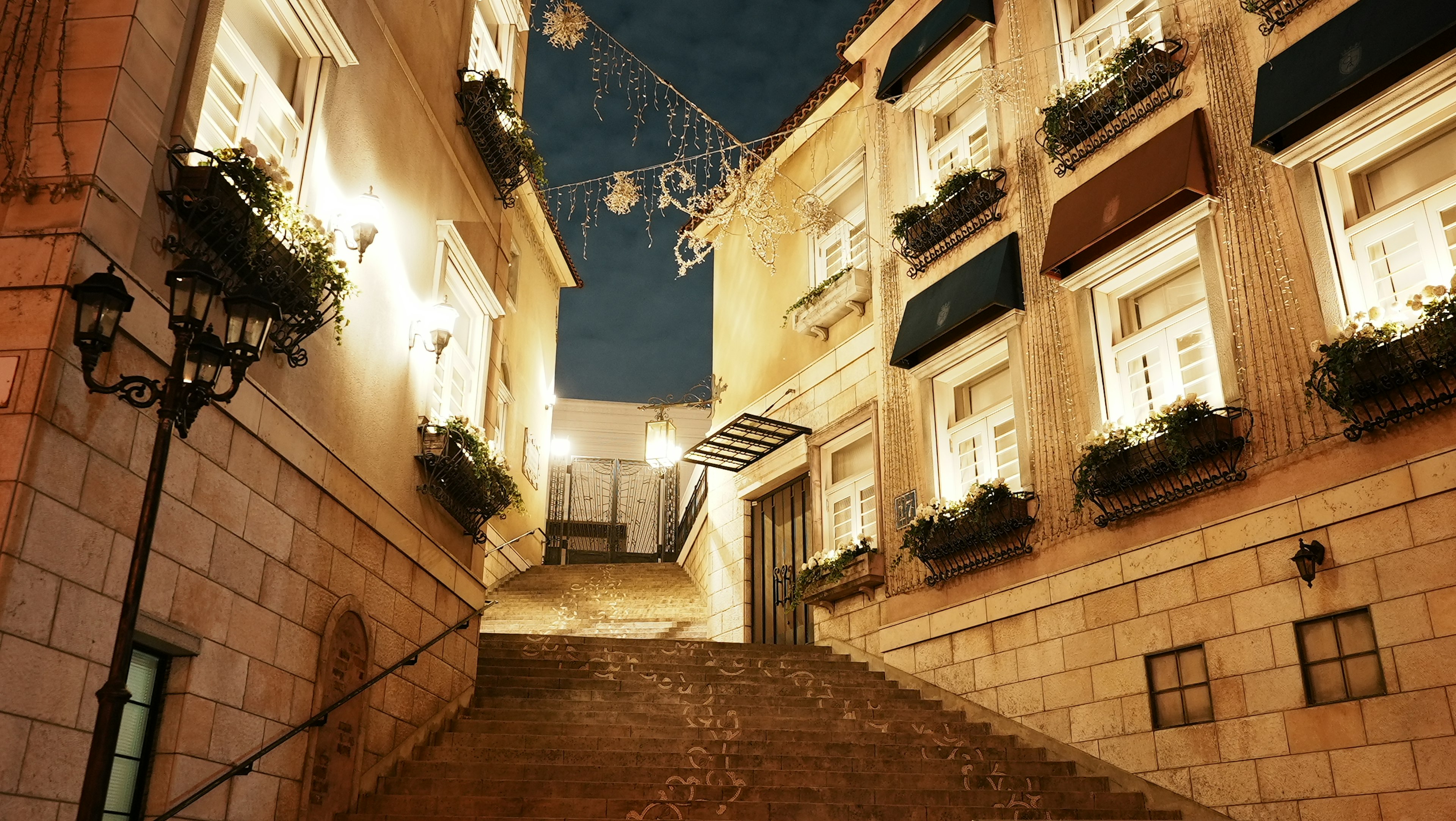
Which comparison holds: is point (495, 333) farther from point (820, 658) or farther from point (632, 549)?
point (632, 549)

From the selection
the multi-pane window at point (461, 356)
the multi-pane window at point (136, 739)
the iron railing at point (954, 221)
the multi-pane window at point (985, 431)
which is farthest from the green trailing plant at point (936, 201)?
the multi-pane window at point (136, 739)

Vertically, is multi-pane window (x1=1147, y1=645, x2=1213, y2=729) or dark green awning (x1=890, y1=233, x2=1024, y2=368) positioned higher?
dark green awning (x1=890, y1=233, x2=1024, y2=368)

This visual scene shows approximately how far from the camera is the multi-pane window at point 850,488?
14344 mm

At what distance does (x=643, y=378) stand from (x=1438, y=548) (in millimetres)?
50965

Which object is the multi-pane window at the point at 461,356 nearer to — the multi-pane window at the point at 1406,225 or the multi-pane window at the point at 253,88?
the multi-pane window at the point at 253,88

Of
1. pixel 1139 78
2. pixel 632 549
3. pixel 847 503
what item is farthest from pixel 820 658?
pixel 632 549

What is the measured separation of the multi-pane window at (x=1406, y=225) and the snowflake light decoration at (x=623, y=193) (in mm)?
6781

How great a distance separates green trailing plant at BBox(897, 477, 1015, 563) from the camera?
11.2 meters

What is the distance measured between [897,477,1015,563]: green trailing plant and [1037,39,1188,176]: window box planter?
3579 mm

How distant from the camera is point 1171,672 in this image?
912 cm

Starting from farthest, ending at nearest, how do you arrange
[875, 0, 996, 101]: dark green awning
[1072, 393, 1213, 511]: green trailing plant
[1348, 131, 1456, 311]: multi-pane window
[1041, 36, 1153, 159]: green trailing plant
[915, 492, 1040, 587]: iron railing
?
[875, 0, 996, 101]: dark green awning, [915, 492, 1040, 587]: iron railing, [1041, 36, 1153, 159]: green trailing plant, [1072, 393, 1213, 511]: green trailing plant, [1348, 131, 1456, 311]: multi-pane window

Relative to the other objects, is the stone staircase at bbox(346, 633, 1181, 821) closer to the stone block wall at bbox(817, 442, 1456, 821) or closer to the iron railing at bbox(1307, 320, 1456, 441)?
the stone block wall at bbox(817, 442, 1456, 821)

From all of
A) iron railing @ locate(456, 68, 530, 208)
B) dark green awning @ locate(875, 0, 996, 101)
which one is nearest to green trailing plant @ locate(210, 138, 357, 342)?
iron railing @ locate(456, 68, 530, 208)

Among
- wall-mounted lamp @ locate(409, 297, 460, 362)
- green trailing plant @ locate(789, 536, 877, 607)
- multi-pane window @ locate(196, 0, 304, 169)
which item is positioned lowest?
green trailing plant @ locate(789, 536, 877, 607)
